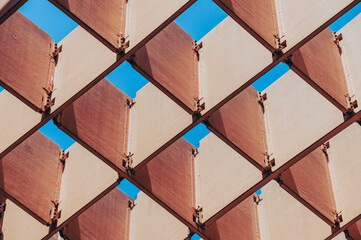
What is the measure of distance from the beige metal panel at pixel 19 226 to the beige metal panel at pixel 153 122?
3617 millimetres

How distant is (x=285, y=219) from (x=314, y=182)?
62.2 inches

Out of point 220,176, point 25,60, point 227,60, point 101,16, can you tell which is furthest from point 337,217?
point 25,60

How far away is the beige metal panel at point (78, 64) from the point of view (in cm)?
2416

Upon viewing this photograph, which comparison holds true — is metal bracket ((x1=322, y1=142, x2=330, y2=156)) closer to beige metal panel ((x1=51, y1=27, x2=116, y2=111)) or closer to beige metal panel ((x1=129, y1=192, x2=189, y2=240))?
beige metal panel ((x1=129, y1=192, x2=189, y2=240))

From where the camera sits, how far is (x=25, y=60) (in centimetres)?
2472

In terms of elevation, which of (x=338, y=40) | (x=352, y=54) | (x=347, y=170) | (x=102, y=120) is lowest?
(x=347, y=170)

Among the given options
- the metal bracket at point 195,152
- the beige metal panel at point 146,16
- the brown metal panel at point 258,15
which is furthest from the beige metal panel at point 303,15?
the metal bracket at point 195,152

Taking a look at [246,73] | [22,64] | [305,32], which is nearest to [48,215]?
[22,64]

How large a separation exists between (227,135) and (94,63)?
14.1 feet

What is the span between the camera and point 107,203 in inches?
1148

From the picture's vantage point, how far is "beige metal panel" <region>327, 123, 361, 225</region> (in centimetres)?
2703

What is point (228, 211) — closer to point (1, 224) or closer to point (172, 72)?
point (172, 72)

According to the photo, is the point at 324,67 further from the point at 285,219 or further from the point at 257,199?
the point at 257,199

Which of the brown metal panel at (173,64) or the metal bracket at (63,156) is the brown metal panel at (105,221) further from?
the brown metal panel at (173,64)
